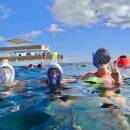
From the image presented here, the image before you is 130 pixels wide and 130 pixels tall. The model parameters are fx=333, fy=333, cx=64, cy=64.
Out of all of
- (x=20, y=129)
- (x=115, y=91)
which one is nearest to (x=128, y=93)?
(x=115, y=91)

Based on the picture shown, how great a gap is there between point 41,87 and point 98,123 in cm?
427

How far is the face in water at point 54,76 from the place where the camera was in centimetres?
853

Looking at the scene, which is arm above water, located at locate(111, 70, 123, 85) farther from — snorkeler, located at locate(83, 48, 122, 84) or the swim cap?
the swim cap

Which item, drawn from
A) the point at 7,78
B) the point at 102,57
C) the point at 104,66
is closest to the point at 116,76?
the point at 104,66

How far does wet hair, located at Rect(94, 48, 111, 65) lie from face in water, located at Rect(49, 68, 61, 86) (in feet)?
4.17

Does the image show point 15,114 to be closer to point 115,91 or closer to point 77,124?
point 77,124

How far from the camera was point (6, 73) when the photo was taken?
9.21 m

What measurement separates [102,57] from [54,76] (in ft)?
4.98

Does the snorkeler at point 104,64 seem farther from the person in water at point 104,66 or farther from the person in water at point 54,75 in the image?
the person in water at point 54,75

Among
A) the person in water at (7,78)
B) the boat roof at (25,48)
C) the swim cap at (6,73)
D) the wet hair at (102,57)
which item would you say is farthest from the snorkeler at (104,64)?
the boat roof at (25,48)

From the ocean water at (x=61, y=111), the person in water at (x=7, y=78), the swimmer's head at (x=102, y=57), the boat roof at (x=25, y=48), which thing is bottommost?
the ocean water at (x=61, y=111)

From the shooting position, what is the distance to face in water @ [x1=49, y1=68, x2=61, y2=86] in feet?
28.0

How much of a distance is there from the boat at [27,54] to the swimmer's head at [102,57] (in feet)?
107

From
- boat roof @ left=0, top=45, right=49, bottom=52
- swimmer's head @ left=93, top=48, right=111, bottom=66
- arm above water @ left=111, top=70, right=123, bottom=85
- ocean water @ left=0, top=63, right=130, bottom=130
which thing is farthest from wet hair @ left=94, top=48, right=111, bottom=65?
boat roof @ left=0, top=45, right=49, bottom=52
